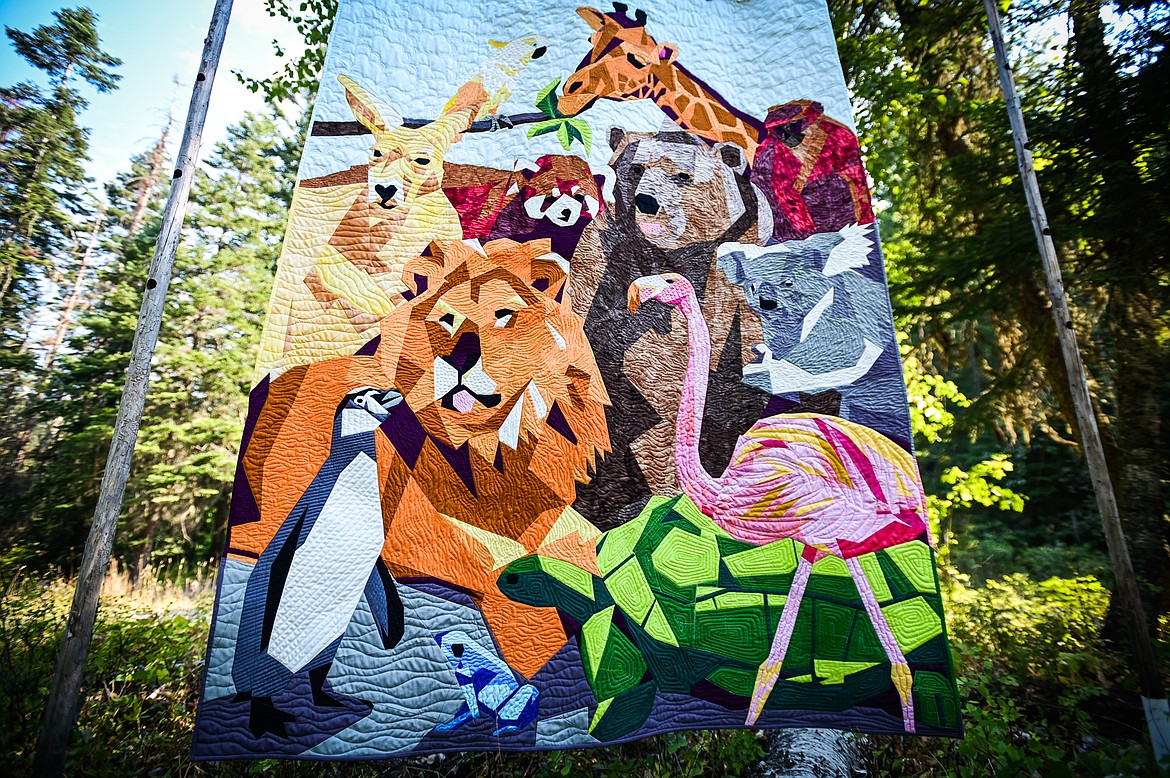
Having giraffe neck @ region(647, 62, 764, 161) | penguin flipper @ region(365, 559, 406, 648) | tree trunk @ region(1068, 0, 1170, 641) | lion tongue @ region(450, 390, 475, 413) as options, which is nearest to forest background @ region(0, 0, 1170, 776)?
tree trunk @ region(1068, 0, 1170, 641)

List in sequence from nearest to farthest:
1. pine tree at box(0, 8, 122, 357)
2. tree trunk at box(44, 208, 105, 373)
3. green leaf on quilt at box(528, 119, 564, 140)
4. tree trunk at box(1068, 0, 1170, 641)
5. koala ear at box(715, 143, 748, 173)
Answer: green leaf on quilt at box(528, 119, 564, 140)
koala ear at box(715, 143, 748, 173)
tree trunk at box(1068, 0, 1170, 641)
pine tree at box(0, 8, 122, 357)
tree trunk at box(44, 208, 105, 373)

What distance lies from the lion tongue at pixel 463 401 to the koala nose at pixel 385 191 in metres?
0.79

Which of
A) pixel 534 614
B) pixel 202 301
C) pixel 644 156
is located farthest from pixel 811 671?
pixel 202 301

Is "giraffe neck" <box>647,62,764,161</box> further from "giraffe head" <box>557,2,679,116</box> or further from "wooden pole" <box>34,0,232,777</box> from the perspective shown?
"wooden pole" <box>34,0,232,777</box>

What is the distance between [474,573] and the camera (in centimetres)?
162

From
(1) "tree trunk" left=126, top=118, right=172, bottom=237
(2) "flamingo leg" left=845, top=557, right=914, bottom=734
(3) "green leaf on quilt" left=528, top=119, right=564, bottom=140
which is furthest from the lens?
(1) "tree trunk" left=126, top=118, right=172, bottom=237

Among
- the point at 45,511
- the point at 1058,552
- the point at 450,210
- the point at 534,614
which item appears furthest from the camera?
the point at 1058,552

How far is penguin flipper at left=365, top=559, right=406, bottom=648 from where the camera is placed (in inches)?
60.4

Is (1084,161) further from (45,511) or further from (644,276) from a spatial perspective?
(45,511)

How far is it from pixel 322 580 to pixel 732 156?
2.22m

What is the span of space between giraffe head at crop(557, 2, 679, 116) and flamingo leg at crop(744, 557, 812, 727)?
78.0 inches

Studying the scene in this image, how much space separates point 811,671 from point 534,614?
94cm

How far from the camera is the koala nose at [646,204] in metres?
2.03

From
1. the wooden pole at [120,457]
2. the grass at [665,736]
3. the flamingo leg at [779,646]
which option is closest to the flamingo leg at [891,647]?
Answer: the flamingo leg at [779,646]
